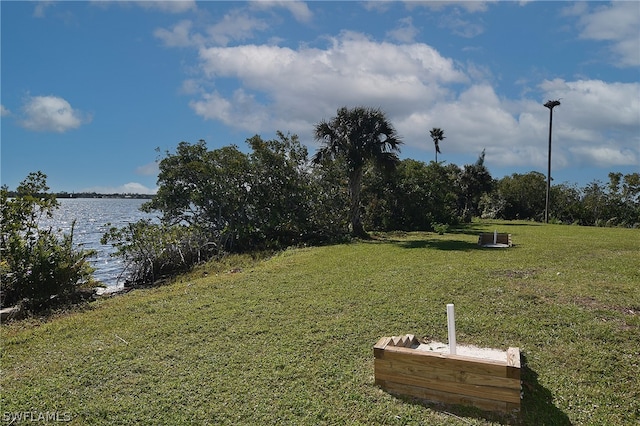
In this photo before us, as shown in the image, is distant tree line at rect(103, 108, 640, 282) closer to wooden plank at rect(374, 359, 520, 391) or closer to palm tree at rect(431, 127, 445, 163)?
wooden plank at rect(374, 359, 520, 391)

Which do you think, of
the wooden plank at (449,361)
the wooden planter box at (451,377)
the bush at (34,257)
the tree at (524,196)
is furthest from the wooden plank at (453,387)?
the tree at (524,196)

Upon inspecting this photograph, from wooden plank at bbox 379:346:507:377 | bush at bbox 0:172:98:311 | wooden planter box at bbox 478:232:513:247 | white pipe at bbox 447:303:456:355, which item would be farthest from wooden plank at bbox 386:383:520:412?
wooden planter box at bbox 478:232:513:247

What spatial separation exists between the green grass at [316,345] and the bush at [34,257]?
816 mm

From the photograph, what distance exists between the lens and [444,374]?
3.37m

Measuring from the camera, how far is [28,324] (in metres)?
6.21

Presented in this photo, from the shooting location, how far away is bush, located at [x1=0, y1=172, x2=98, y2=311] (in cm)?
725

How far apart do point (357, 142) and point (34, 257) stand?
11.6 meters

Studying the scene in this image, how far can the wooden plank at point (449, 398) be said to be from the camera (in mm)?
3203

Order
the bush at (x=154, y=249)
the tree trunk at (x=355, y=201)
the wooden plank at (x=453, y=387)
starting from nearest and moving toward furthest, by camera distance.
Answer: the wooden plank at (x=453, y=387) < the bush at (x=154, y=249) < the tree trunk at (x=355, y=201)

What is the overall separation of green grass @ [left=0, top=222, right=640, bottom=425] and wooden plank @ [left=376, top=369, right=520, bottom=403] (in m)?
0.14

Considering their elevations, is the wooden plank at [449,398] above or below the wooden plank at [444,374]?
below

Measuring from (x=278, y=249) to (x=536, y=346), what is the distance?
10.8 metres

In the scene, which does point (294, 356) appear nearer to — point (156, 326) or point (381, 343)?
point (381, 343)

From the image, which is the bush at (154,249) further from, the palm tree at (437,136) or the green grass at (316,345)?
the palm tree at (437,136)
